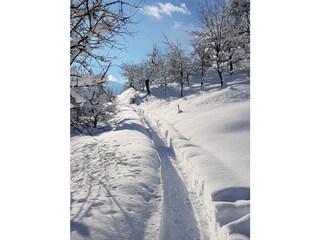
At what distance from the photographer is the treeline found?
401 centimetres

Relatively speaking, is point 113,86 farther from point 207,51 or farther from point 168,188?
point 207,51

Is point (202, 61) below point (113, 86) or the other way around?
the other way around

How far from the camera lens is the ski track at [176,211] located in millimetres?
2605

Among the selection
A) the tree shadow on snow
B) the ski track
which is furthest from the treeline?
the ski track

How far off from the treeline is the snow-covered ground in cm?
110

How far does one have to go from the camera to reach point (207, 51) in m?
8.66

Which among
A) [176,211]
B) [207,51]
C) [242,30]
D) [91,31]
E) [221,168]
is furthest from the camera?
[207,51]

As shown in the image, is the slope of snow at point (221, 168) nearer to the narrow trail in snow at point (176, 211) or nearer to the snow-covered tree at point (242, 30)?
the narrow trail in snow at point (176, 211)

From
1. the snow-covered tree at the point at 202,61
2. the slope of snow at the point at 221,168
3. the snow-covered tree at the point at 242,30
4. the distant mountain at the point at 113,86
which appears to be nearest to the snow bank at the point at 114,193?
the slope of snow at the point at 221,168

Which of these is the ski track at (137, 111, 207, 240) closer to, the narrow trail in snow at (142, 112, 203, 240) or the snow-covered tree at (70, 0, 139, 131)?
the narrow trail in snow at (142, 112, 203, 240)

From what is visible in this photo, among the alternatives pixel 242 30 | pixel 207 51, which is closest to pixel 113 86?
pixel 242 30

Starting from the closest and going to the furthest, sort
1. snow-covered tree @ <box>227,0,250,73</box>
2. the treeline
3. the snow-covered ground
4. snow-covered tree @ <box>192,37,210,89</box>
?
the snow-covered ground < the treeline < snow-covered tree @ <box>227,0,250,73</box> < snow-covered tree @ <box>192,37,210,89</box>

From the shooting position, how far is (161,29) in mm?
2852
